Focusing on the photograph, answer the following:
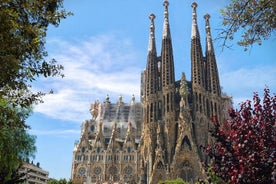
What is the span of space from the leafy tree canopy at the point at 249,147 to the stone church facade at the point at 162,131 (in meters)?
43.6

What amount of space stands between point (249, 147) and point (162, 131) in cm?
5113

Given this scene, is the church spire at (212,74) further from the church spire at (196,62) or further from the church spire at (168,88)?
the church spire at (168,88)

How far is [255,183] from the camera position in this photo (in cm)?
880

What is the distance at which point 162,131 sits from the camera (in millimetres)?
60188

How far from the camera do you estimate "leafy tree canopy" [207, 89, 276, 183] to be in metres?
8.84

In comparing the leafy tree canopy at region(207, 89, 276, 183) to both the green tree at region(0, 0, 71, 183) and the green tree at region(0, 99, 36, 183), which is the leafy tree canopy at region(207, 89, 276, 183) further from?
the green tree at region(0, 99, 36, 183)

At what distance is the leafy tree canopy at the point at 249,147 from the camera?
8836 mm

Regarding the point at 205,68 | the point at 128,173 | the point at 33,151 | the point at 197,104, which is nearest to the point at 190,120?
the point at 197,104

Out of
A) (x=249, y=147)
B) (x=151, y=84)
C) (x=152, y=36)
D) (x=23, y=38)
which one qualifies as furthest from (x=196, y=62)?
(x=23, y=38)

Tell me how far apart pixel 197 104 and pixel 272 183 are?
5344 cm

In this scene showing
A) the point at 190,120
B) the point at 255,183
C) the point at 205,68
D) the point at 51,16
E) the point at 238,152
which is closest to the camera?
the point at 51,16

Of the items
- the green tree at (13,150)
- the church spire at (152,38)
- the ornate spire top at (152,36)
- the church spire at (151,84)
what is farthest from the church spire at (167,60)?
the green tree at (13,150)

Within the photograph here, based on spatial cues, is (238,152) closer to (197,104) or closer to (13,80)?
(13,80)

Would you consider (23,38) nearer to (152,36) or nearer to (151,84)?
(151,84)
